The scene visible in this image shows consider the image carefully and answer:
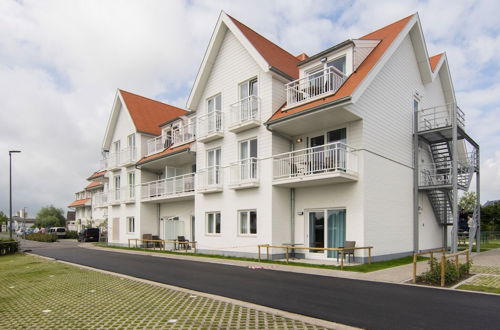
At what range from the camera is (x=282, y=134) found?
1755cm

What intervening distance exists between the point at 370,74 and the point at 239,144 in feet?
24.2

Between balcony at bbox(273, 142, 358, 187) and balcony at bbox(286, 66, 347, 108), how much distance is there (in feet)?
7.55

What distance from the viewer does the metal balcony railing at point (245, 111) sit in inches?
703

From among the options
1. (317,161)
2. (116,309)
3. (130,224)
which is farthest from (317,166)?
(130,224)

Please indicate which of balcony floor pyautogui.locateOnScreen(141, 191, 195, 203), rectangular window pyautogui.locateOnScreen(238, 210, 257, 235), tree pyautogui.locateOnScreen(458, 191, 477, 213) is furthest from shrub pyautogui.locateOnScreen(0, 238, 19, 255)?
tree pyautogui.locateOnScreen(458, 191, 477, 213)

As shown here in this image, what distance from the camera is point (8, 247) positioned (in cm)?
2314

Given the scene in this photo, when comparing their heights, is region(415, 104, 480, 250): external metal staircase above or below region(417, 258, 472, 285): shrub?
above

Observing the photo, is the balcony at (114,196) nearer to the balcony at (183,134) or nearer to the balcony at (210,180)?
the balcony at (183,134)

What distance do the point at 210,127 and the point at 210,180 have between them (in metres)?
3.01

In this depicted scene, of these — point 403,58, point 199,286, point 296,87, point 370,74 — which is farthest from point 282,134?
point 199,286

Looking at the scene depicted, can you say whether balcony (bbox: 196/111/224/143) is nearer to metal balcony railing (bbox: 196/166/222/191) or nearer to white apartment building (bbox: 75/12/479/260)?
white apartment building (bbox: 75/12/479/260)

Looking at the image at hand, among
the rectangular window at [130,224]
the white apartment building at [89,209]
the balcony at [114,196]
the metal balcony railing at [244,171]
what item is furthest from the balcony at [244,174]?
the white apartment building at [89,209]

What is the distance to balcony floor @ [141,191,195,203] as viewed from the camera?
22516mm

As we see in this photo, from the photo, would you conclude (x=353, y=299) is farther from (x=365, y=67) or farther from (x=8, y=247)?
(x=8, y=247)
